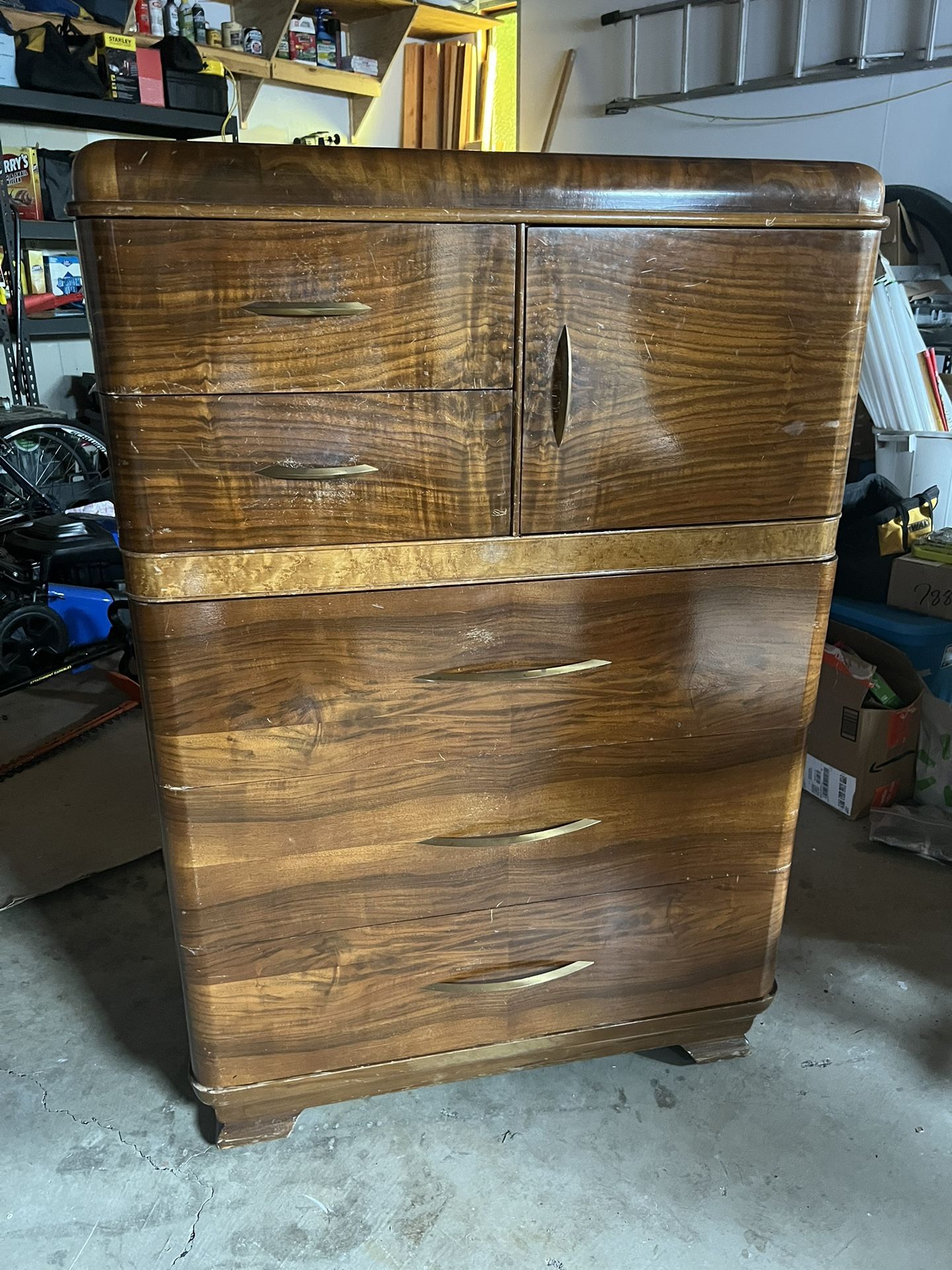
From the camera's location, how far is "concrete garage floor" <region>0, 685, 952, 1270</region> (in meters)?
1.12

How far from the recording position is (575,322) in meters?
0.99

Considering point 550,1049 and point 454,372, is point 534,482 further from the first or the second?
point 550,1049

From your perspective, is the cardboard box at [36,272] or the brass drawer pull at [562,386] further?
the cardboard box at [36,272]

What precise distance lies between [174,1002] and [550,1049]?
602mm

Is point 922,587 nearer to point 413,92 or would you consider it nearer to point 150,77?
point 150,77

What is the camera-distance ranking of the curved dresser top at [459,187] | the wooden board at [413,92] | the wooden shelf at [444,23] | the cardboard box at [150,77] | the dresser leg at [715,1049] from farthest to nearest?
the wooden board at [413,92]
the wooden shelf at [444,23]
the cardboard box at [150,77]
the dresser leg at [715,1049]
the curved dresser top at [459,187]

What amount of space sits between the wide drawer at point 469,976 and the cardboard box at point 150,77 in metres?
3.58

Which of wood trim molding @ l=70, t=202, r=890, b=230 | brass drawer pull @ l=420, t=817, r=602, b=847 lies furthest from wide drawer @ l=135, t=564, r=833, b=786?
wood trim molding @ l=70, t=202, r=890, b=230

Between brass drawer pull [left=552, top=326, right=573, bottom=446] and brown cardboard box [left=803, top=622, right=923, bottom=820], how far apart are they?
1182mm

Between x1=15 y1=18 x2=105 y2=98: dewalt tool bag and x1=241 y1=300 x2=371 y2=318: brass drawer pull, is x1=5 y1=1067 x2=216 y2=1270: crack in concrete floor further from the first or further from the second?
x1=15 y1=18 x2=105 y2=98: dewalt tool bag

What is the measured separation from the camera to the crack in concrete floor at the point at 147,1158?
3.68 feet

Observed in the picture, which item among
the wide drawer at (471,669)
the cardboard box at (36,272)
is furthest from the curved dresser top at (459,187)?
the cardboard box at (36,272)

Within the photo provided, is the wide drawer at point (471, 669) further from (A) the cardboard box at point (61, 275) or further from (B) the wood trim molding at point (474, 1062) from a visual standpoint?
(A) the cardboard box at point (61, 275)

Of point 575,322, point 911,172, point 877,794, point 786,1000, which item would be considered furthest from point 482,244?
point 911,172
